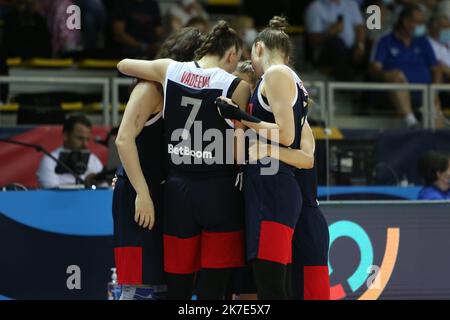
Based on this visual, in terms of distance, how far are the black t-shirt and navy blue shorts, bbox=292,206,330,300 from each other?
21.2 ft

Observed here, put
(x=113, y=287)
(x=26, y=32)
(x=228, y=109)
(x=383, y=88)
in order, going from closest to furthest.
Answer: (x=228, y=109)
(x=113, y=287)
(x=383, y=88)
(x=26, y=32)

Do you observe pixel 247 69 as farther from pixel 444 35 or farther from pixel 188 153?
pixel 444 35

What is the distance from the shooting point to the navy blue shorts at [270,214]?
5.23m

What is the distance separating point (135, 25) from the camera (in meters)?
11.7

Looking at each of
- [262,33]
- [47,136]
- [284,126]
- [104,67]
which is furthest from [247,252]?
[104,67]

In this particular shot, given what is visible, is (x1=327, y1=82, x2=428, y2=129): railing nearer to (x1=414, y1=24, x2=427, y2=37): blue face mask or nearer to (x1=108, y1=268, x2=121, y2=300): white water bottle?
(x1=414, y1=24, x2=427, y2=37): blue face mask

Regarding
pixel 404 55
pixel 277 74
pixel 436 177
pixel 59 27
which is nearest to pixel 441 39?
pixel 404 55

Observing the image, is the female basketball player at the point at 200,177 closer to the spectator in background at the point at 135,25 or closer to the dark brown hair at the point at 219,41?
the dark brown hair at the point at 219,41

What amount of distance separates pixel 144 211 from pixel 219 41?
103cm

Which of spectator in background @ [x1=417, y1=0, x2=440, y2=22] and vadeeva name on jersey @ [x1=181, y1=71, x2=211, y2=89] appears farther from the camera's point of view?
spectator in background @ [x1=417, y1=0, x2=440, y2=22]

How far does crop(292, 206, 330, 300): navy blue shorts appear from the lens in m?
5.66

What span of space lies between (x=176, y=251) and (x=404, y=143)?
5.38 m

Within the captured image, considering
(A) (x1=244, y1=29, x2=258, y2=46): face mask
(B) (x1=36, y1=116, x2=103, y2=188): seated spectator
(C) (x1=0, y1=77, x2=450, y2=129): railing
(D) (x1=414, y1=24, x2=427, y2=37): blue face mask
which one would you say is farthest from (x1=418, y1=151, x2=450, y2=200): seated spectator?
(D) (x1=414, y1=24, x2=427, y2=37): blue face mask

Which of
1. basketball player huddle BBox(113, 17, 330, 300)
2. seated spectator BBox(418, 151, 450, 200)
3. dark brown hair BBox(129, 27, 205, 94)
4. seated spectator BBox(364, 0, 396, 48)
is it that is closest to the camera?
basketball player huddle BBox(113, 17, 330, 300)
